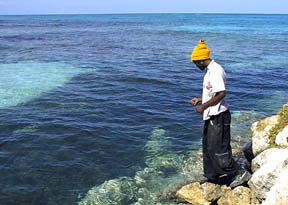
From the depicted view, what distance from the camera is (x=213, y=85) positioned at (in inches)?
292

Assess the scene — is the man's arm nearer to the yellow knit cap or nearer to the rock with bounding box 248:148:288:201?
the yellow knit cap

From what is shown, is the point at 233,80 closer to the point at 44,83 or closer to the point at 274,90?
the point at 274,90

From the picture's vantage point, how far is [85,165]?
10.7 meters

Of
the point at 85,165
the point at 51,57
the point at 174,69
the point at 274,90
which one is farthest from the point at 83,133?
the point at 51,57

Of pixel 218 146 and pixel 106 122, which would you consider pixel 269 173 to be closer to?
pixel 218 146

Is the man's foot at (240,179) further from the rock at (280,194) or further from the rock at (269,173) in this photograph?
the rock at (280,194)

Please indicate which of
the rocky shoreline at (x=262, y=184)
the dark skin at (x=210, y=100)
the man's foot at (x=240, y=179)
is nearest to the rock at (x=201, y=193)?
the rocky shoreline at (x=262, y=184)

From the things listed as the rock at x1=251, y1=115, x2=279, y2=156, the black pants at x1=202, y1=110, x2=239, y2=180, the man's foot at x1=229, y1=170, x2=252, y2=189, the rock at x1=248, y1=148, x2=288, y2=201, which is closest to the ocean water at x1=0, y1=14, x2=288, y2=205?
the black pants at x1=202, y1=110, x2=239, y2=180

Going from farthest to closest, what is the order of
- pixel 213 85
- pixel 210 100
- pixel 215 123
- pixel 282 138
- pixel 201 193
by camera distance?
pixel 282 138 → pixel 201 193 → pixel 215 123 → pixel 210 100 → pixel 213 85

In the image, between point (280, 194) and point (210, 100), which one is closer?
point (280, 194)

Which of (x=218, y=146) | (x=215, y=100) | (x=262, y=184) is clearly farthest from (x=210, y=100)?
(x=262, y=184)

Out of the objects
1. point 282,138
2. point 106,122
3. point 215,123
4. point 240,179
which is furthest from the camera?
point 106,122

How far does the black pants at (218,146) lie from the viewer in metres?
7.89

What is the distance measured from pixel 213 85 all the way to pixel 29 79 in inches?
643
